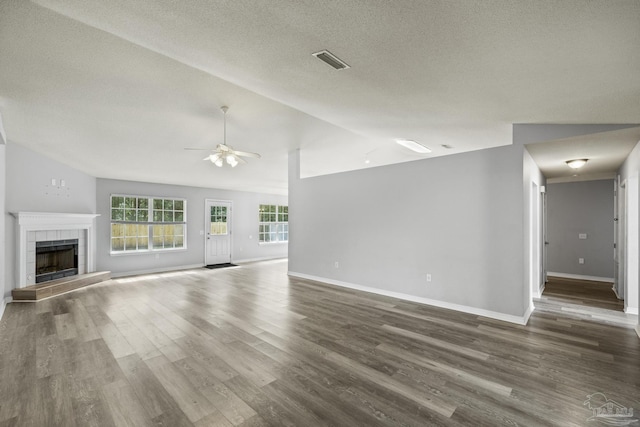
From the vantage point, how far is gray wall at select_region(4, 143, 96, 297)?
4750mm

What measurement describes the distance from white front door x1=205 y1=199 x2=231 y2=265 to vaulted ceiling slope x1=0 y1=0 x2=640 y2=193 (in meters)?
5.18

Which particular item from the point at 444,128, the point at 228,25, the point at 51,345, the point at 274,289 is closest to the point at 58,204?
the point at 51,345

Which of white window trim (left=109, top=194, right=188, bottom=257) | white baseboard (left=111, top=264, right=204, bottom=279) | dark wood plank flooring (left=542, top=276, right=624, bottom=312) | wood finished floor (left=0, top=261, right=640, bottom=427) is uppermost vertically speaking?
white window trim (left=109, top=194, right=188, bottom=257)

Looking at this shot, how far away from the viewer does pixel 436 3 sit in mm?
1470

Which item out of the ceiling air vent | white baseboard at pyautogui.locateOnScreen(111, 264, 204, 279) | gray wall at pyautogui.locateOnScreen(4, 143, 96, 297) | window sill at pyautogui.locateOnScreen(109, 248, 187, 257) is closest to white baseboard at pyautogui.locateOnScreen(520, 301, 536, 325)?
the ceiling air vent

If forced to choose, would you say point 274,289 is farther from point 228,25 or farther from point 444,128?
point 228,25

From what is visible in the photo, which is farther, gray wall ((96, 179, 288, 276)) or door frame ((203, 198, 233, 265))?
door frame ((203, 198, 233, 265))

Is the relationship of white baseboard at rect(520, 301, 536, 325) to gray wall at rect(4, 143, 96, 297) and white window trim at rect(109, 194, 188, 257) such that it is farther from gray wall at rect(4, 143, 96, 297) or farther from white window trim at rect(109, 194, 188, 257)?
white window trim at rect(109, 194, 188, 257)

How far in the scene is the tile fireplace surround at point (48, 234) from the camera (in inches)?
196

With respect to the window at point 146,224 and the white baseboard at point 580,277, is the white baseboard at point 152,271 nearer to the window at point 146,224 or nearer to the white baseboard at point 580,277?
the window at point 146,224

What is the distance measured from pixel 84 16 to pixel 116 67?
76 cm

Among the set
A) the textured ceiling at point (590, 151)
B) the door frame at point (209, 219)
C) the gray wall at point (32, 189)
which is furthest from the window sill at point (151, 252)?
the textured ceiling at point (590, 151)

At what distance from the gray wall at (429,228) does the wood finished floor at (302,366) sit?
0.51 m

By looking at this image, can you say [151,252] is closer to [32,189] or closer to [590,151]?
[32,189]
